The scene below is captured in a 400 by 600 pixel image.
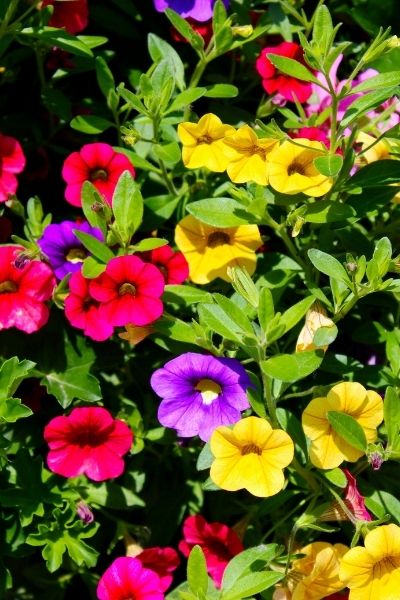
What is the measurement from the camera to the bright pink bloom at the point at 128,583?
1.62m

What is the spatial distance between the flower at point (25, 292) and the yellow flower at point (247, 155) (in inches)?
17.8

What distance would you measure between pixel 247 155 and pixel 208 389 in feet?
1.52

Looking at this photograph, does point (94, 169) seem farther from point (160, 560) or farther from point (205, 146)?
point (160, 560)

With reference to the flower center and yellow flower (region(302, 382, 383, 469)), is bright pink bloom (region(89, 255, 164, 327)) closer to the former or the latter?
the flower center

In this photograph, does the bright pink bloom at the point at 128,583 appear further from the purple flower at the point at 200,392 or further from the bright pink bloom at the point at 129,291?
the bright pink bloom at the point at 129,291

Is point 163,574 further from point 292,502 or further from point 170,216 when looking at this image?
point 170,216

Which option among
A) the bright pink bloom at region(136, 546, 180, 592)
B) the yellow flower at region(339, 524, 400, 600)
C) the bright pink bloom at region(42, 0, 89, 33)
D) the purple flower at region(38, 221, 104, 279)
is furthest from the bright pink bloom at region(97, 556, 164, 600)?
the bright pink bloom at region(42, 0, 89, 33)

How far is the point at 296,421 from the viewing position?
170 cm

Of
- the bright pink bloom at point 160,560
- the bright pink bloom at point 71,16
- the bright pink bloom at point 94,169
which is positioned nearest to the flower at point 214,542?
the bright pink bloom at point 160,560

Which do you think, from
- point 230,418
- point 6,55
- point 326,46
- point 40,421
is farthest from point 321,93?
point 40,421

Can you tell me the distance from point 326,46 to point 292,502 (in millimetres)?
1029

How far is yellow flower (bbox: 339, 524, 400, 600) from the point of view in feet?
4.70

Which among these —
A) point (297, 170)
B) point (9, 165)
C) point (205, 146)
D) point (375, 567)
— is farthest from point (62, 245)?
point (375, 567)

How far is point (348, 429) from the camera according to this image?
57.5 inches
